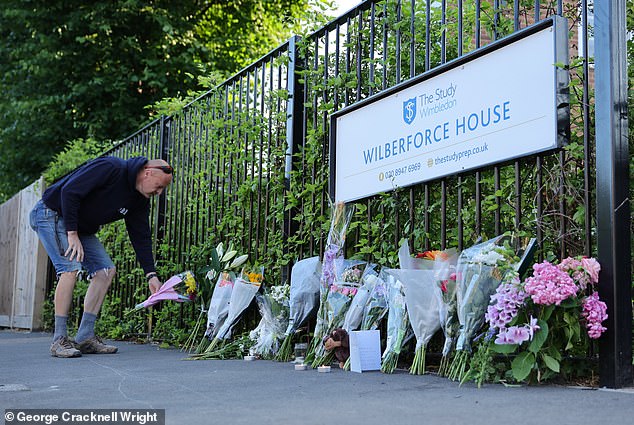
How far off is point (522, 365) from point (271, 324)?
2144mm

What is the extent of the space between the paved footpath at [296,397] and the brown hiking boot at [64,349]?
2.99ft

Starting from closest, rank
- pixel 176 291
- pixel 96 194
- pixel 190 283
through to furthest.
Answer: pixel 96 194, pixel 190 283, pixel 176 291

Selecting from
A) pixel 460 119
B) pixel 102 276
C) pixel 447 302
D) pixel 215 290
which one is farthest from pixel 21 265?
pixel 447 302

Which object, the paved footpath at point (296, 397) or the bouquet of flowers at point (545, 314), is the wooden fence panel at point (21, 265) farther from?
the bouquet of flowers at point (545, 314)

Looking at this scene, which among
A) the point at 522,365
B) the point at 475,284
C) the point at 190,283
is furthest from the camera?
the point at 190,283

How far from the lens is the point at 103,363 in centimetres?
473

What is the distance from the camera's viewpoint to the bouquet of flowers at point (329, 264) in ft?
14.1

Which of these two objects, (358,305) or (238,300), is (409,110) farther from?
(238,300)

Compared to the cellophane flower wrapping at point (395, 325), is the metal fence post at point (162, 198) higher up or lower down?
higher up

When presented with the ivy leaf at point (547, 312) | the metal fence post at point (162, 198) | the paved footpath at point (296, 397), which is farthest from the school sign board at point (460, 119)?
the metal fence post at point (162, 198)

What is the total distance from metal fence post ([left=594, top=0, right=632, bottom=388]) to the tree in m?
12.1

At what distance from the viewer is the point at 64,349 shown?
531 centimetres

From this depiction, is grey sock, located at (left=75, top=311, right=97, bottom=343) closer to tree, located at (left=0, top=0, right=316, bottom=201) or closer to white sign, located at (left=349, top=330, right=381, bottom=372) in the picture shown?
white sign, located at (left=349, top=330, right=381, bottom=372)

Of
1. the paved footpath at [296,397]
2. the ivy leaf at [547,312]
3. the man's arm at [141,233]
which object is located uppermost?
the man's arm at [141,233]
